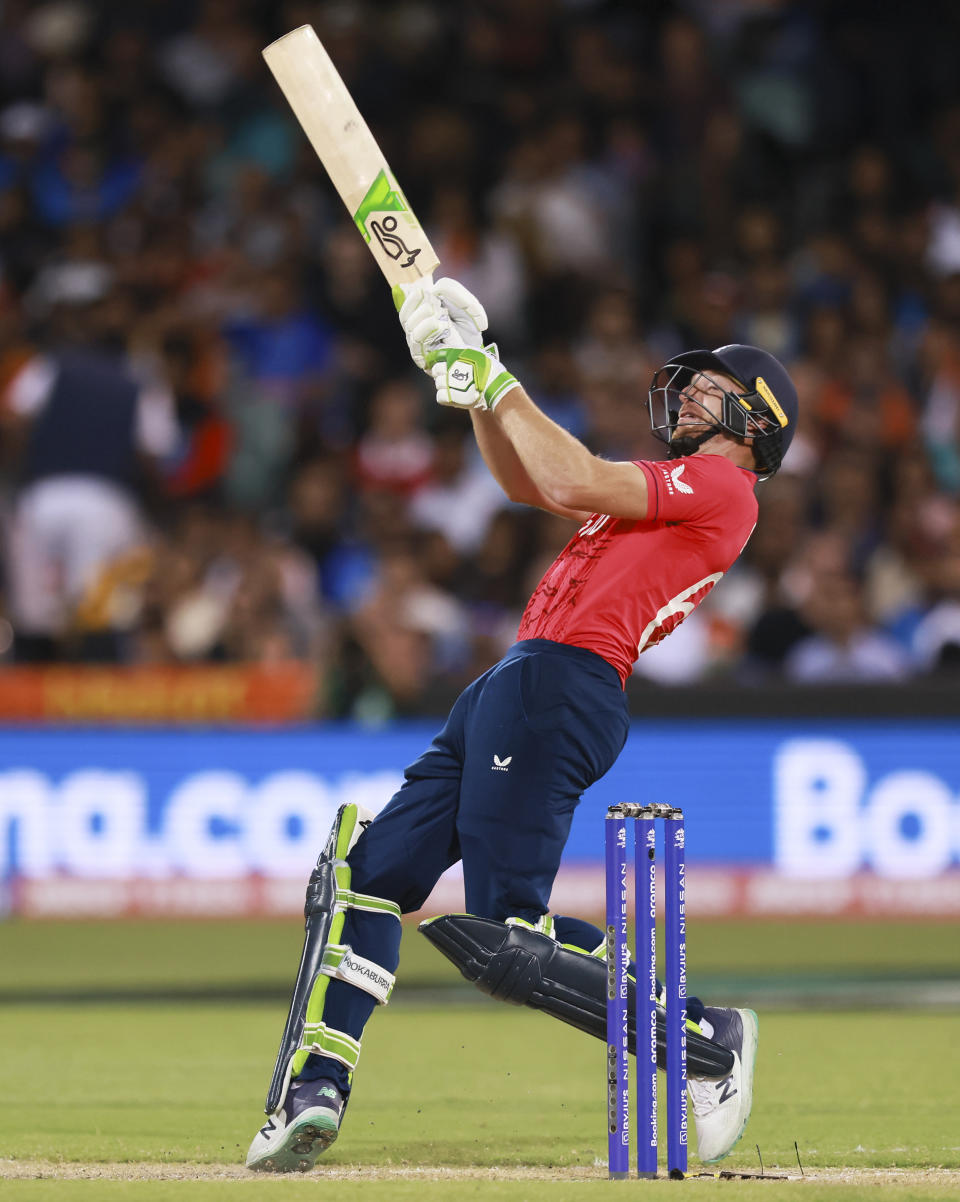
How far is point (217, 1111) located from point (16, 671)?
262 inches

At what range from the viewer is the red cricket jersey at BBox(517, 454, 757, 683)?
5.75m

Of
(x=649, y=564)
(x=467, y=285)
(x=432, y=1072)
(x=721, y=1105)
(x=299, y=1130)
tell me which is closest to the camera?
(x=299, y=1130)

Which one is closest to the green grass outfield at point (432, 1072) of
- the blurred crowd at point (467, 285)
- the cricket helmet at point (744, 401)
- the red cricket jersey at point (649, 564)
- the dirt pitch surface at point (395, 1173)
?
the dirt pitch surface at point (395, 1173)

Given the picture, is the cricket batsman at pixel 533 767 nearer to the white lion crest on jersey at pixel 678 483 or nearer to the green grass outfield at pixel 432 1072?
the white lion crest on jersey at pixel 678 483

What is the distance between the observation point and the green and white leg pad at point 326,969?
562 centimetres

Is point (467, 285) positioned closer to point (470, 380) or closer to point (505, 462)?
point (505, 462)

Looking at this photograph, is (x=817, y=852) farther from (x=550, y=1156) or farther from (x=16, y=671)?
(x=550, y=1156)

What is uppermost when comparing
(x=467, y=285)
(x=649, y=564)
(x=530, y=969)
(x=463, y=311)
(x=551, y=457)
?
(x=467, y=285)

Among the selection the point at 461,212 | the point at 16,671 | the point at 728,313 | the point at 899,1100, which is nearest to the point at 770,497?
the point at 728,313

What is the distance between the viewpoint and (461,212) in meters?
15.8

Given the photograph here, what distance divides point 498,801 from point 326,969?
669 millimetres

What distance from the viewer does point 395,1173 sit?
5504 mm

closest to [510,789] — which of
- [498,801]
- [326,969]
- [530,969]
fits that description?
[498,801]

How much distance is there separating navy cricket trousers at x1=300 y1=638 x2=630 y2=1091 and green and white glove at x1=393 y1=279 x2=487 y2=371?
868 millimetres
